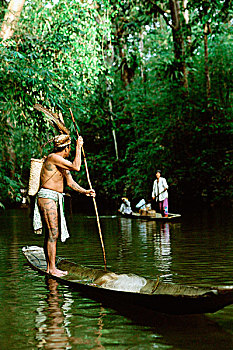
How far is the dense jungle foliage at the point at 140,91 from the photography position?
1886cm

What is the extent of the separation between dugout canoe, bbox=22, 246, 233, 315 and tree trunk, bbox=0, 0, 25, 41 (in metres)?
10.8

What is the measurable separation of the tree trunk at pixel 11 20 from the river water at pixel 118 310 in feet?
21.3

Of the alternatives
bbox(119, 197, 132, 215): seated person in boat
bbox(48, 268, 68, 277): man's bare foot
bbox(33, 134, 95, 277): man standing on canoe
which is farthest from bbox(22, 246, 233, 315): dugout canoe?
bbox(119, 197, 132, 215): seated person in boat

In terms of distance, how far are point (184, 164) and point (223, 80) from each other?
4692mm

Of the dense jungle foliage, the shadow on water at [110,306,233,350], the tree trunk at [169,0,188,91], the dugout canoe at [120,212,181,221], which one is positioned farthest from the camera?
the tree trunk at [169,0,188,91]

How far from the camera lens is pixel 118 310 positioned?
6188mm

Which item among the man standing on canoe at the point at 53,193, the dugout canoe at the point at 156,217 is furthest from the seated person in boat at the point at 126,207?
the man standing on canoe at the point at 53,193

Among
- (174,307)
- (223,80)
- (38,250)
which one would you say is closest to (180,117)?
(223,80)

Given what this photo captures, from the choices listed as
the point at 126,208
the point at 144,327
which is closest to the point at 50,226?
the point at 144,327

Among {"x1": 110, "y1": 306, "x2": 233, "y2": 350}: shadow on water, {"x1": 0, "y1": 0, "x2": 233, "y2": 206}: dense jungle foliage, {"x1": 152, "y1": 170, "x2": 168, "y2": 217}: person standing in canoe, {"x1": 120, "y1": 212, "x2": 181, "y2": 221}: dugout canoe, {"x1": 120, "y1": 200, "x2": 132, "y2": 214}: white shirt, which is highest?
{"x1": 0, "y1": 0, "x2": 233, "y2": 206}: dense jungle foliage

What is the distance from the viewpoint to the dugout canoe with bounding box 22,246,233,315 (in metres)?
5.11

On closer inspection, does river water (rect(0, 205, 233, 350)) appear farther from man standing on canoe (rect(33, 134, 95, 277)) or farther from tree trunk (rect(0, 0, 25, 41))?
tree trunk (rect(0, 0, 25, 41))

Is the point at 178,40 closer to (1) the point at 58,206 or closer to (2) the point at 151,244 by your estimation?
(2) the point at 151,244

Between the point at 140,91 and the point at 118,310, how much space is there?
27732 millimetres
